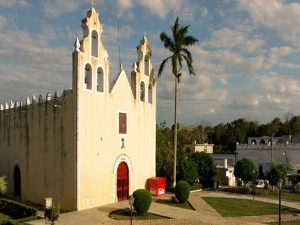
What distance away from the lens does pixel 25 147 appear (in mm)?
27266

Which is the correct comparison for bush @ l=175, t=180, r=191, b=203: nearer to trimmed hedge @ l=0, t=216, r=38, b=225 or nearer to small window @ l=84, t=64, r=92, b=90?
small window @ l=84, t=64, r=92, b=90

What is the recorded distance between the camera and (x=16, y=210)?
23.1 meters

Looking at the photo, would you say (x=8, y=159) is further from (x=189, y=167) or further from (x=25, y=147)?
(x=189, y=167)

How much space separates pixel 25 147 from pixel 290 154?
33584 millimetres

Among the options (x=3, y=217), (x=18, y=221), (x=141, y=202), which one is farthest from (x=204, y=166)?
(x=18, y=221)

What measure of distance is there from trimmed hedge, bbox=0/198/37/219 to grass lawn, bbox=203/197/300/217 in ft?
38.7

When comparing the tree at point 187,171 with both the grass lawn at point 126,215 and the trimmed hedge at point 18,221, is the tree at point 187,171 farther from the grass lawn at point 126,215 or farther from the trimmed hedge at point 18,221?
the trimmed hedge at point 18,221

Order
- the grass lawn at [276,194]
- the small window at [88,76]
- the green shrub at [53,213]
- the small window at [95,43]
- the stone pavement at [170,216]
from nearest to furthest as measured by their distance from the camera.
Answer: the green shrub at [53,213] → the stone pavement at [170,216] → the small window at [88,76] → the small window at [95,43] → the grass lawn at [276,194]

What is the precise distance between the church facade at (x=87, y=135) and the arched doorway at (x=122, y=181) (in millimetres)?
70

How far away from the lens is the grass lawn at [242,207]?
24.1 meters

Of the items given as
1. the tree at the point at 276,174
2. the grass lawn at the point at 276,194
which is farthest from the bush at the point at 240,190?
the tree at the point at 276,174

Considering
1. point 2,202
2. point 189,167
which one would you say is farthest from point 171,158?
point 2,202

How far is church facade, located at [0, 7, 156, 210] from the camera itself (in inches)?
910

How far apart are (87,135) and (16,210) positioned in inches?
253
